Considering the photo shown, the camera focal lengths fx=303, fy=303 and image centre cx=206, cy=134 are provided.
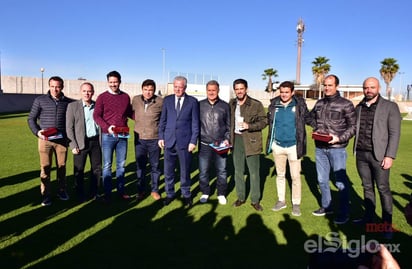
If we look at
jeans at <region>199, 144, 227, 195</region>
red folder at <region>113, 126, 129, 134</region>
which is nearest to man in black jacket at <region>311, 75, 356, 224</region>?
jeans at <region>199, 144, 227, 195</region>

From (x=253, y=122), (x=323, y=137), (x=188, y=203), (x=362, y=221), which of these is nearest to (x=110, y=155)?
(x=188, y=203)

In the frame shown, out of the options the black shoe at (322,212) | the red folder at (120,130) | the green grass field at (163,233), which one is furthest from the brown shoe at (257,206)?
the red folder at (120,130)

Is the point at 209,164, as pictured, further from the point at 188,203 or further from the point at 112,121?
the point at 112,121

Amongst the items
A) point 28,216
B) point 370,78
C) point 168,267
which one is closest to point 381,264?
point 168,267

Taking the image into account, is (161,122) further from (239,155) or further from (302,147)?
(302,147)

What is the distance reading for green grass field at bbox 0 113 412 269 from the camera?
3.17 m

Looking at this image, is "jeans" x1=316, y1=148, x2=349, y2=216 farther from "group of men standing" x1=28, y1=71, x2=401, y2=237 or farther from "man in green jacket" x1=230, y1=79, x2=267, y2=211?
"man in green jacket" x1=230, y1=79, x2=267, y2=211

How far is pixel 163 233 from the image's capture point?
3.81 meters

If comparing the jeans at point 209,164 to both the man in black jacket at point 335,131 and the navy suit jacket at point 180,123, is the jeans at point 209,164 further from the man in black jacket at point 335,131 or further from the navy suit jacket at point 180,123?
the man in black jacket at point 335,131

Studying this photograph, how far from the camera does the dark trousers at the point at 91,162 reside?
15.8 feet

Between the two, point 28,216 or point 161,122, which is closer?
point 28,216

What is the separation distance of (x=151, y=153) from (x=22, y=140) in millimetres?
9305

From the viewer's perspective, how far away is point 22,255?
10.4 ft

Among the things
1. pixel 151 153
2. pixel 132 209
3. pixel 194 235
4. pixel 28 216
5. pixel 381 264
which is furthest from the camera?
pixel 151 153
